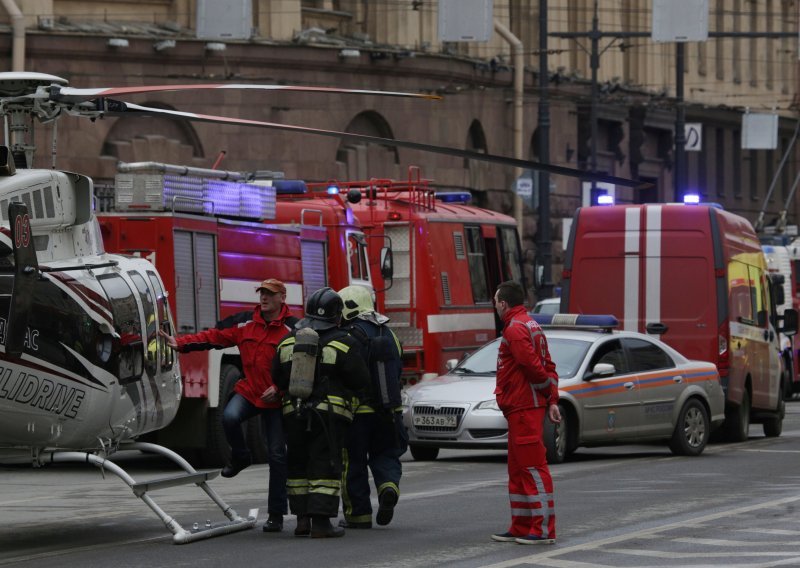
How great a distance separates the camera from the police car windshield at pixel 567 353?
65.7 ft

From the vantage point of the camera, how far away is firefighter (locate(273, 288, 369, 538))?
42.3 ft

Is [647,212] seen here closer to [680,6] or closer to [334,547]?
[680,6]

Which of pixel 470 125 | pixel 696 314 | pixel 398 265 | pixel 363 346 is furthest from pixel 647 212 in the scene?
pixel 470 125

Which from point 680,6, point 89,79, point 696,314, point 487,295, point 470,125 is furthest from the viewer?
point 470,125

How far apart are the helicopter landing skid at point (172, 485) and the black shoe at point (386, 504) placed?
92cm

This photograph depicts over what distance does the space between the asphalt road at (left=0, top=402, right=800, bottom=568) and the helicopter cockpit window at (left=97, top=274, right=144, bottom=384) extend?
1166 millimetres

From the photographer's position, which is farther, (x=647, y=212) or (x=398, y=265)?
(x=398, y=265)

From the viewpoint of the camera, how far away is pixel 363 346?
1326cm

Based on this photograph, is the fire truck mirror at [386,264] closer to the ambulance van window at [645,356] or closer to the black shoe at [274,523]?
the ambulance van window at [645,356]

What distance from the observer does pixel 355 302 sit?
13406 millimetres

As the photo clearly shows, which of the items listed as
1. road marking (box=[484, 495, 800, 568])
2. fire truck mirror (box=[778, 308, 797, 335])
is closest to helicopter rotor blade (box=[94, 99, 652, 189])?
road marking (box=[484, 495, 800, 568])

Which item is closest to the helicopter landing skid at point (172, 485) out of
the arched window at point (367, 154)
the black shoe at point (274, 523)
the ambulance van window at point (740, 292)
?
the black shoe at point (274, 523)

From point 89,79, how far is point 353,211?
36.4 feet

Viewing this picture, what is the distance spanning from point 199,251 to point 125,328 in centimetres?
660
